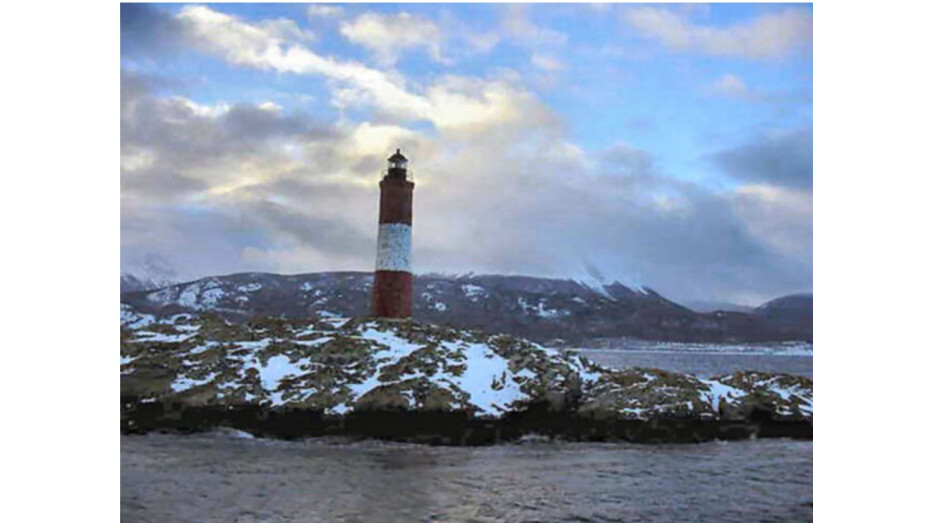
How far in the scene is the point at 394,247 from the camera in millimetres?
9727

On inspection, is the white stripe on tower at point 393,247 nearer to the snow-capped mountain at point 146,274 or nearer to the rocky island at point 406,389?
the rocky island at point 406,389

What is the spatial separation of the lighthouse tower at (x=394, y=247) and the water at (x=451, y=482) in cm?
231

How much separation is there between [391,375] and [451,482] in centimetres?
258

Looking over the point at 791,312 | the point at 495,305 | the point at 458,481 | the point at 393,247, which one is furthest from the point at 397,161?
the point at 791,312

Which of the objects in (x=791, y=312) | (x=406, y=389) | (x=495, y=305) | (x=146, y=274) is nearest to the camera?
(x=146, y=274)

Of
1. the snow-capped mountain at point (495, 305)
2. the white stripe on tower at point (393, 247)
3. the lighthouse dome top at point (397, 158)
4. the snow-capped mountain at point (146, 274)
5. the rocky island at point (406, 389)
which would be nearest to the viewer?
the snow-capped mountain at point (146, 274)

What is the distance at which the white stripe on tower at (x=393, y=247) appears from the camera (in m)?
9.55

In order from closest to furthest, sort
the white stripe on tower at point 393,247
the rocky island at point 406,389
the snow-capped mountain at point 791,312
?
the snow-capped mountain at point 791,312, the rocky island at point 406,389, the white stripe on tower at point 393,247

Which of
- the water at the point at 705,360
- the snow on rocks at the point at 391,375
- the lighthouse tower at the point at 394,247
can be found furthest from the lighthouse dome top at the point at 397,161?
the water at the point at 705,360

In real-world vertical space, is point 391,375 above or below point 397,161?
below

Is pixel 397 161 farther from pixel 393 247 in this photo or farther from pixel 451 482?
pixel 451 482
